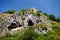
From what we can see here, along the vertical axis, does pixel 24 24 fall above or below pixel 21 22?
below

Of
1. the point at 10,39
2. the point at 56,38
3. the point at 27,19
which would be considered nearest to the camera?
the point at 10,39

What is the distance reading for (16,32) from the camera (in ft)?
229

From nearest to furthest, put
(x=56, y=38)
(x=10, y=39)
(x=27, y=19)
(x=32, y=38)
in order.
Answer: (x=32, y=38) < (x=10, y=39) < (x=56, y=38) < (x=27, y=19)

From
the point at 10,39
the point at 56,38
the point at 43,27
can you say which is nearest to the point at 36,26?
the point at 43,27

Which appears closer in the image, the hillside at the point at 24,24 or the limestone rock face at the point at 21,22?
the hillside at the point at 24,24

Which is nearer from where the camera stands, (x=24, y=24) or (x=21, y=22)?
(x=24, y=24)

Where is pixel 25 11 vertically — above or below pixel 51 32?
above

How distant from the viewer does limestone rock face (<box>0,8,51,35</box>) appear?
72.2 meters

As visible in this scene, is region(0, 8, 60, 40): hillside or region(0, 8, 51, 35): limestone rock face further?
region(0, 8, 51, 35): limestone rock face

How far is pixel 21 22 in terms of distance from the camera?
75.0 meters

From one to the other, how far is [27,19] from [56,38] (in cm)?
1272

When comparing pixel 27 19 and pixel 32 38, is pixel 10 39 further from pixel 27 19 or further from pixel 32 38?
pixel 27 19

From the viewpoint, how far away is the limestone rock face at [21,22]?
72.2 meters

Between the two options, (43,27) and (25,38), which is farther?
(43,27)
